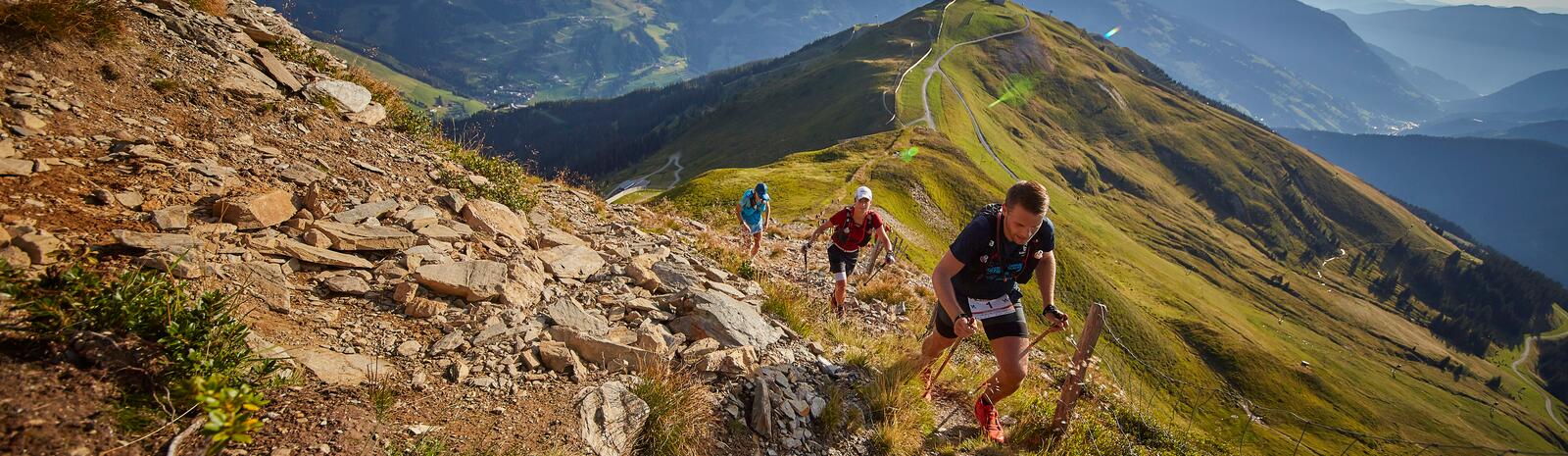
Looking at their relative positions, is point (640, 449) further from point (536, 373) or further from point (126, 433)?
point (126, 433)

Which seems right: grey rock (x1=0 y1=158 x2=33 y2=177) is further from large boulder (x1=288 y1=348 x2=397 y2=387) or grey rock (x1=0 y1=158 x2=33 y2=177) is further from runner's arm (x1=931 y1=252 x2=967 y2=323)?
runner's arm (x1=931 y1=252 x2=967 y2=323)

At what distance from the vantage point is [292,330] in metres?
5.53

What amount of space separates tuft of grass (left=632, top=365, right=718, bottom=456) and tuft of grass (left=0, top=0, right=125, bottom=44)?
10634 millimetres

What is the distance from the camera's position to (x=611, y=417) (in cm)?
561

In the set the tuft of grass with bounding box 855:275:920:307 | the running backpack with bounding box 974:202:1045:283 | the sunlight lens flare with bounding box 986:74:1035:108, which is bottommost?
the tuft of grass with bounding box 855:275:920:307

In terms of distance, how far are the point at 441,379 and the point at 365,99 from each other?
1080 cm

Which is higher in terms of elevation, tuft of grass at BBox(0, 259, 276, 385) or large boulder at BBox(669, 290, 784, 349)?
tuft of grass at BBox(0, 259, 276, 385)

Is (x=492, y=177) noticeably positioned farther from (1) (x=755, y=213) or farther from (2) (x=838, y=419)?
(2) (x=838, y=419)

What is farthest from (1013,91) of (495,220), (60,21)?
(60,21)

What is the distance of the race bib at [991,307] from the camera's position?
705cm

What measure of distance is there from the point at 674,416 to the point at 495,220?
6370 mm

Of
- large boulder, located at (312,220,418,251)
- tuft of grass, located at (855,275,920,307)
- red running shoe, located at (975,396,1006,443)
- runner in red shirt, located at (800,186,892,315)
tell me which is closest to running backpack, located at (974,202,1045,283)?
red running shoe, located at (975,396,1006,443)

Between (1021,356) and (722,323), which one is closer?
(1021,356)

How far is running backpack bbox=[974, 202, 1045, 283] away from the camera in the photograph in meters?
6.95
